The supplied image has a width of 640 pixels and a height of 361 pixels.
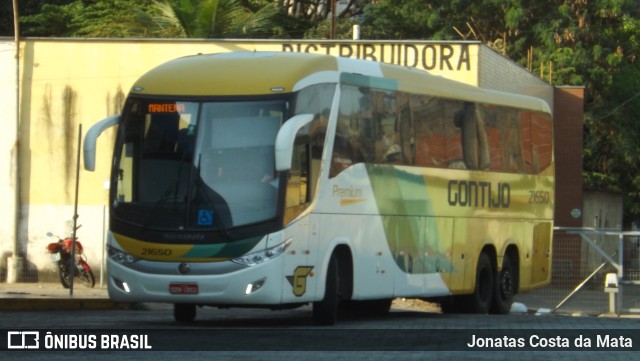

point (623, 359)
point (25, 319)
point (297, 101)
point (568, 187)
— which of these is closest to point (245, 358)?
point (623, 359)

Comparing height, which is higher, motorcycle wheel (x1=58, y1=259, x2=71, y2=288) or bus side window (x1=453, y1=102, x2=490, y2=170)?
bus side window (x1=453, y1=102, x2=490, y2=170)

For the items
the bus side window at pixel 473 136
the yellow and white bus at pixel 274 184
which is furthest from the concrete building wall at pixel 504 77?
the yellow and white bus at pixel 274 184

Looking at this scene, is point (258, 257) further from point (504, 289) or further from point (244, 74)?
point (504, 289)

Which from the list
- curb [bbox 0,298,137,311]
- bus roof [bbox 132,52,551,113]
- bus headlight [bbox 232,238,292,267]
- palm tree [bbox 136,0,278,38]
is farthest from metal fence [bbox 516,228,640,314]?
palm tree [bbox 136,0,278,38]

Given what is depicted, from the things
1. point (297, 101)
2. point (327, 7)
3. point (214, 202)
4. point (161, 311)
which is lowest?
point (161, 311)

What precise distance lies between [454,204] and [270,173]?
5.61 metres

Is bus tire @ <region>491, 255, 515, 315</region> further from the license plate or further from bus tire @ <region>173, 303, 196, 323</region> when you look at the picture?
the license plate

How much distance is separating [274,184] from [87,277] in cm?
1486

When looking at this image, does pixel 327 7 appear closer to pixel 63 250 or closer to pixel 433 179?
pixel 63 250

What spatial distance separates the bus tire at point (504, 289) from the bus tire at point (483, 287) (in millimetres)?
240

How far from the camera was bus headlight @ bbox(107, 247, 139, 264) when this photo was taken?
53.4 ft

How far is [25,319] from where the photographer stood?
1827 cm

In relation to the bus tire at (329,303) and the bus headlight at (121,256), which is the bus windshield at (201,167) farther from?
the bus tire at (329,303)

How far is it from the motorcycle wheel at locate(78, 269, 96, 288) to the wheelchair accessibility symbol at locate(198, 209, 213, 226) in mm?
14360
